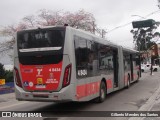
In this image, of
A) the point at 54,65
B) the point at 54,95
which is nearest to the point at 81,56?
the point at 54,65

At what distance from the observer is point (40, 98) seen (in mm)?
11312

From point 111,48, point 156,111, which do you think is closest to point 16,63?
point 156,111

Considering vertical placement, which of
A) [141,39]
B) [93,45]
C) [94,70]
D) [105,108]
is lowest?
[105,108]

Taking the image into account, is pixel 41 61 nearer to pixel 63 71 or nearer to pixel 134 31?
pixel 63 71

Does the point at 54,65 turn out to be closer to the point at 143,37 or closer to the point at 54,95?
the point at 54,95

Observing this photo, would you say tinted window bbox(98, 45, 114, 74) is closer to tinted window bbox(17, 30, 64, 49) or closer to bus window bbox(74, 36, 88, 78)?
bus window bbox(74, 36, 88, 78)

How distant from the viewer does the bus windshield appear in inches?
443

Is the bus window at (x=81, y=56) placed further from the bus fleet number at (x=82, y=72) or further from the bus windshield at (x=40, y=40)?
the bus windshield at (x=40, y=40)

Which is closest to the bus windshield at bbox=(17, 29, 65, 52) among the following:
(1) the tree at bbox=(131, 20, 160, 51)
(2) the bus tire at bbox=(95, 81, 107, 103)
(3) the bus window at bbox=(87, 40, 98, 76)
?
(3) the bus window at bbox=(87, 40, 98, 76)

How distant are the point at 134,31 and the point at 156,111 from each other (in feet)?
356

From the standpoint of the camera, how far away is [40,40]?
11578mm

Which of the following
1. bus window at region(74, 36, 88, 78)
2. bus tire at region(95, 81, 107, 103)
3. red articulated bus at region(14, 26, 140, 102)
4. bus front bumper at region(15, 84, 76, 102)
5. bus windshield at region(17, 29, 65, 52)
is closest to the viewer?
bus front bumper at region(15, 84, 76, 102)

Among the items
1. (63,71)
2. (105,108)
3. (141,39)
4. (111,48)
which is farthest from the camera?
(141,39)

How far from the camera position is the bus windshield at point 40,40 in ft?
36.9
